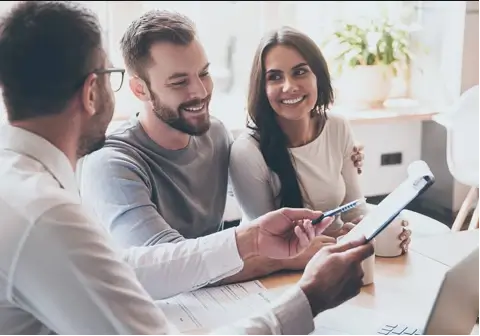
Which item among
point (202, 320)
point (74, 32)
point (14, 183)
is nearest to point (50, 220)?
point (14, 183)

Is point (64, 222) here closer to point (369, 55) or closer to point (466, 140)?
point (466, 140)

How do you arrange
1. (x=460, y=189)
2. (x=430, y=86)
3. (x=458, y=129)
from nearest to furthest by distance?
(x=458, y=129), (x=460, y=189), (x=430, y=86)

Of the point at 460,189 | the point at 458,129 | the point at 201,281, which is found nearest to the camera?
the point at 201,281

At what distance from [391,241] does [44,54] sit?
90cm

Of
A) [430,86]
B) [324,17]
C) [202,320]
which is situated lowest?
[202,320]

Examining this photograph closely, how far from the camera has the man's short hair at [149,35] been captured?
1.60m

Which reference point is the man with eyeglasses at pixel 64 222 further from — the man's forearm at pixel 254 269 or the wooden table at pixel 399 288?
the man's forearm at pixel 254 269

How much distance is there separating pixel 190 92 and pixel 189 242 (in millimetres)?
400

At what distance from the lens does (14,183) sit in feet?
3.19

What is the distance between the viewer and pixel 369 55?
3223 mm

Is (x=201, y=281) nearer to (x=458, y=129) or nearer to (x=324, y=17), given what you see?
(x=458, y=129)

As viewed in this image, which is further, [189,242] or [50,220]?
[189,242]

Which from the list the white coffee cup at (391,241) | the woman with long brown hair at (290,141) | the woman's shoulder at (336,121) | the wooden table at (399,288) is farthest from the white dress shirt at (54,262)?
the woman's shoulder at (336,121)

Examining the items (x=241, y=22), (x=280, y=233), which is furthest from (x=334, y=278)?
(x=241, y=22)
